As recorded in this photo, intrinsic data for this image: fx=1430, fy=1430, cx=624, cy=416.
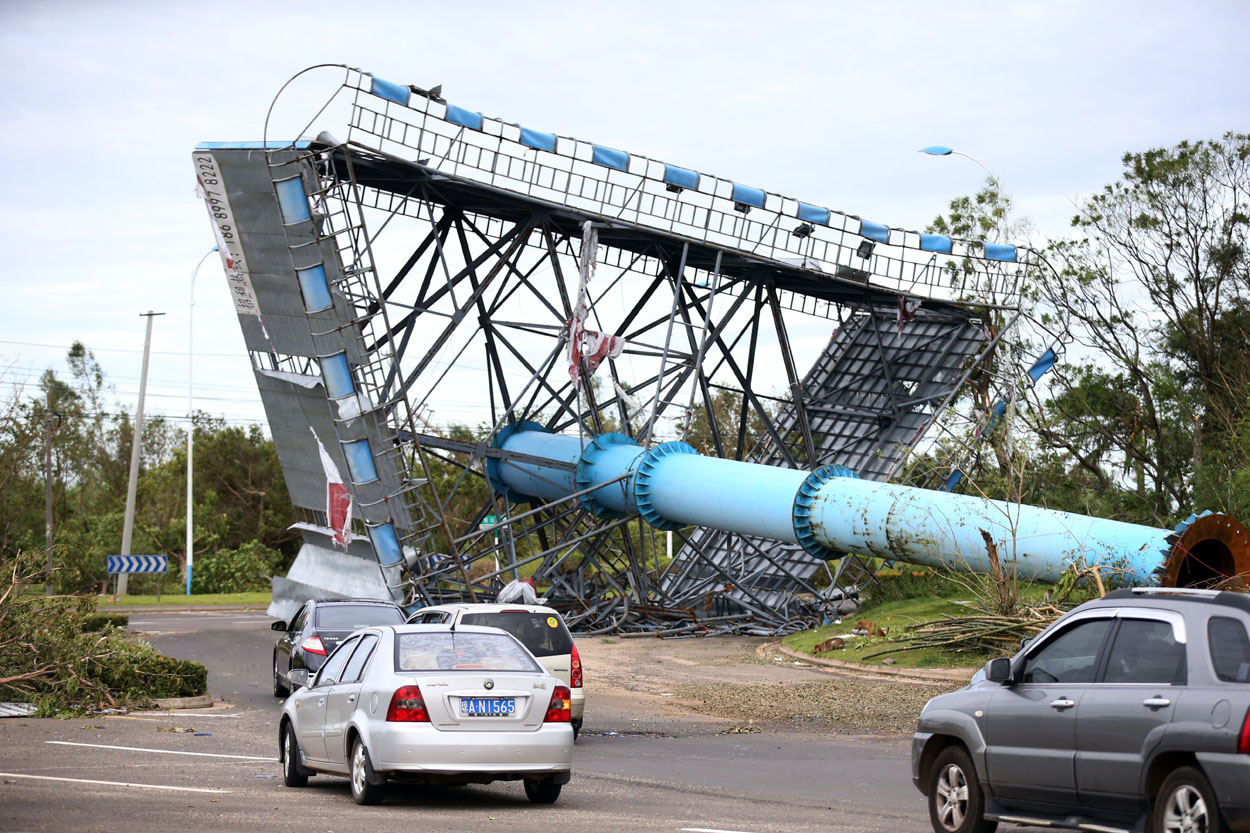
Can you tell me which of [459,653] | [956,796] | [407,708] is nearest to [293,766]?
[459,653]

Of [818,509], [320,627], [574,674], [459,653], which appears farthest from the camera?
[818,509]

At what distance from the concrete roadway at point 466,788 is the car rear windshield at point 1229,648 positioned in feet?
9.32

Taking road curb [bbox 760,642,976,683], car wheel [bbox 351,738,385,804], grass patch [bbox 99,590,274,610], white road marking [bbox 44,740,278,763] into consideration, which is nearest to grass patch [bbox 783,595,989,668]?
road curb [bbox 760,642,976,683]

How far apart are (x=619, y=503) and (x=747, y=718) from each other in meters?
12.7

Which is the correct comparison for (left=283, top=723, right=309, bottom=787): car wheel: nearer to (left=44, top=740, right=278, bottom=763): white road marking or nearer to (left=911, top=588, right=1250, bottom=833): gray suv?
(left=44, top=740, right=278, bottom=763): white road marking

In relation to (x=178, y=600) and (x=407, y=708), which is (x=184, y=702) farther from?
(x=178, y=600)

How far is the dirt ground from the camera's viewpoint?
60.5 feet

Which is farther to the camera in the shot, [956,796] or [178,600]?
[178,600]

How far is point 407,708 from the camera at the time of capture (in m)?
10.5

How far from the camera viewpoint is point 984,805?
30.5ft

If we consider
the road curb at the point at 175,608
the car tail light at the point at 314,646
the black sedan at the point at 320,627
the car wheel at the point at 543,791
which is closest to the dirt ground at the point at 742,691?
the black sedan at the point at 320,627

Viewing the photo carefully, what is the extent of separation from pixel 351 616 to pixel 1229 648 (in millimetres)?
13629

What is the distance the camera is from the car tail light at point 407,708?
10523 millimetres

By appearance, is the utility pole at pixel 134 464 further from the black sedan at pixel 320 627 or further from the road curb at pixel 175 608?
the black sedan at pixel 320 627
